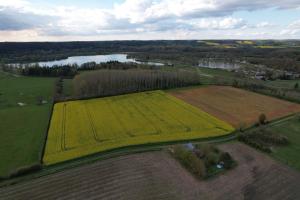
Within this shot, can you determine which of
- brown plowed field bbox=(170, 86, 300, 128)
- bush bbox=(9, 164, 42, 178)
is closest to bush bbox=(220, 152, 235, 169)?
brown plowed field bbox=(170, 86, 300, 128)

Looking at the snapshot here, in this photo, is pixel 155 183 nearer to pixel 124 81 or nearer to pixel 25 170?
pixel 25 170

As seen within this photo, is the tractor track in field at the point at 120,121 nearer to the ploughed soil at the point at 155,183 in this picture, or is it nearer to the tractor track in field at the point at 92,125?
the tractor track in field at the point at 92,125

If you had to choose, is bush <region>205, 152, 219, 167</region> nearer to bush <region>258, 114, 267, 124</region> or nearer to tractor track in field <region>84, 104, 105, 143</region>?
tractor track in field <region>84, 104, 105, 143</region>

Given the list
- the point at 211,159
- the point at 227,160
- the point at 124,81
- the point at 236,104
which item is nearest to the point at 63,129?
the point at 211,159

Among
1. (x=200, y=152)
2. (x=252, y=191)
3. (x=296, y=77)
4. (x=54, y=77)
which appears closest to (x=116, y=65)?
(x=54, y=77)

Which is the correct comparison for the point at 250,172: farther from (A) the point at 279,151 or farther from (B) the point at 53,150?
(B) the point at 53,150

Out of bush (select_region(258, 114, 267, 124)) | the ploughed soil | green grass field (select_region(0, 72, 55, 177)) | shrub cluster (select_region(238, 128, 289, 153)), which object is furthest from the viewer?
bush (select_region(258, 114, 267, 124))

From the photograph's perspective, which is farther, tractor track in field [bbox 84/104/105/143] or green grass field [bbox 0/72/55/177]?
tractor track in field [bbox 84/104/105/143]
